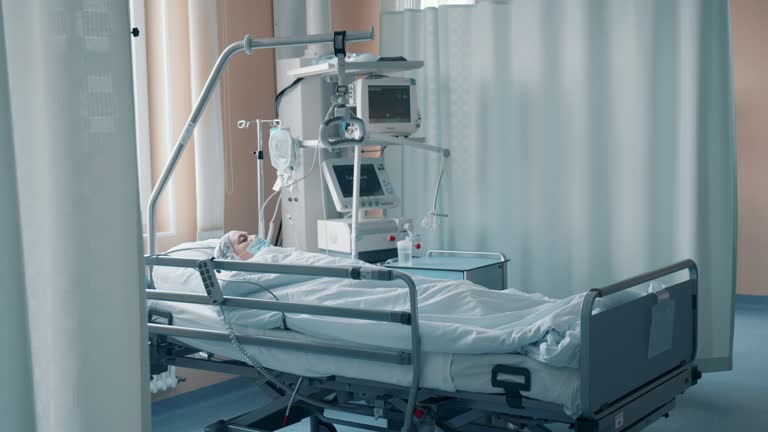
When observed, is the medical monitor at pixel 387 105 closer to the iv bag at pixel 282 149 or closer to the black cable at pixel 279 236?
the iv bag at pixel 282 149

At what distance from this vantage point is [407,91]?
4.10m

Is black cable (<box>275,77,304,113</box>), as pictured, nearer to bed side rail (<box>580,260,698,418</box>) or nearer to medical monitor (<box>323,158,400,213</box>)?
medical monitor (<box>323,158,400,213</box>)

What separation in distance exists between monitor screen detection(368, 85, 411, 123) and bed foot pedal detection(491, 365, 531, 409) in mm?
2080

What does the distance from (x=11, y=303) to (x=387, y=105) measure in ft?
10.5

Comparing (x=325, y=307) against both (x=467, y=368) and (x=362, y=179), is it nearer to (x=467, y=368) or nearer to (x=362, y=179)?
(x=467, y=368)

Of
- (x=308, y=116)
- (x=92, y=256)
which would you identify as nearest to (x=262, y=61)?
(x=308, y=116)

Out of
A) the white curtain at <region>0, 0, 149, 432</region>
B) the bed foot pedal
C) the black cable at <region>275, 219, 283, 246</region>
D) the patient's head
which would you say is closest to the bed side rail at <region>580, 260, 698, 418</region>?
the bed foot pedal

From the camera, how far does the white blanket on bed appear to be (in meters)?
2.14

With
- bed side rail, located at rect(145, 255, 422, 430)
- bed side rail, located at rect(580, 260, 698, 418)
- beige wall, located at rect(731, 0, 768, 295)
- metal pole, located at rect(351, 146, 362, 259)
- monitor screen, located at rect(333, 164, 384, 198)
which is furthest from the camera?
beige wall, located at rect(731, 0, 768, 295)

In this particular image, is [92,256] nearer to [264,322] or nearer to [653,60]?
[264,322]

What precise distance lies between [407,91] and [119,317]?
3.24m

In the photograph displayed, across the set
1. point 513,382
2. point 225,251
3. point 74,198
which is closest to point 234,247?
point 225,251

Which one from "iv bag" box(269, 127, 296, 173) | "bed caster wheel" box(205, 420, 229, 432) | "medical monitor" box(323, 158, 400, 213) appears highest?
"iv bag" box(269, 127, 296, 173)

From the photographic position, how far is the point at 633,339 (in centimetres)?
229
